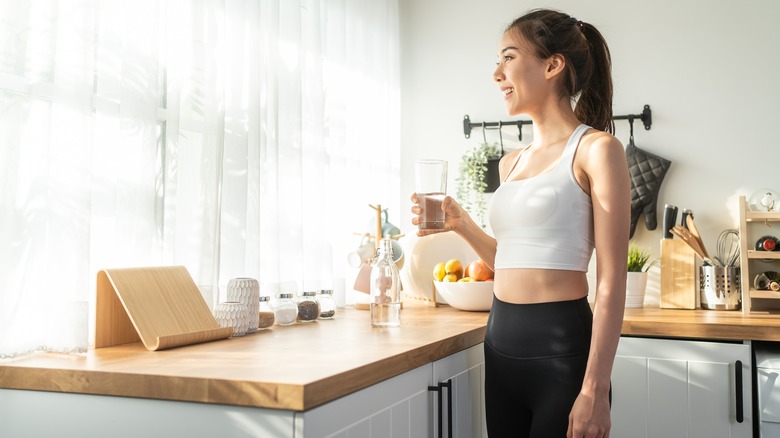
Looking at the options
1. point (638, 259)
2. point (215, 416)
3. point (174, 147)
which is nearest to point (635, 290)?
point (638, 259)

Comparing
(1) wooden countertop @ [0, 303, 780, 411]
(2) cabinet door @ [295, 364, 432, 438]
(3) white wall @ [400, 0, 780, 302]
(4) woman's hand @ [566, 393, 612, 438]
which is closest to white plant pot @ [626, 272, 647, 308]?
(3) white wall @ [400, 0, 780, 302]

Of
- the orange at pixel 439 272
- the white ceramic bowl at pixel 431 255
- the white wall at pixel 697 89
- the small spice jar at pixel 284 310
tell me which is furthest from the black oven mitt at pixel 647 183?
the small spice jar at pixel 284 310

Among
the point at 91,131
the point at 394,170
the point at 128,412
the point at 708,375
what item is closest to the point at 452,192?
the point at 394,170

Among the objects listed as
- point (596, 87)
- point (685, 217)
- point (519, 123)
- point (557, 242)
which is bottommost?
point (557, 242)

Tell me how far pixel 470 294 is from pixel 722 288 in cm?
101

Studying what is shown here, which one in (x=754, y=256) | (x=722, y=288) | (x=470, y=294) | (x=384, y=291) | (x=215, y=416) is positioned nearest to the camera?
(x=215, y=416)

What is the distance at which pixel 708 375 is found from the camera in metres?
2.14

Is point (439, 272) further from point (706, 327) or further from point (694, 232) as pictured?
point (694, 232)

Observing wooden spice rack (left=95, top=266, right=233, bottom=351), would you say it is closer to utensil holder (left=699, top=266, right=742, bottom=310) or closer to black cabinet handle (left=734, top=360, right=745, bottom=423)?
black cabinet handle (left=734, top=360, right=745, bottom=423)

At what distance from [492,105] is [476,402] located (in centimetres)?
170

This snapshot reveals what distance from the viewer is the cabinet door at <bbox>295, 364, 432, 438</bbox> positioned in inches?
45.1

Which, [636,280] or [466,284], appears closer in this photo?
[466,284]

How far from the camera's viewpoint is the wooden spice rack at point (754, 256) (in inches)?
101

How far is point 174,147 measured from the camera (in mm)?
1856
